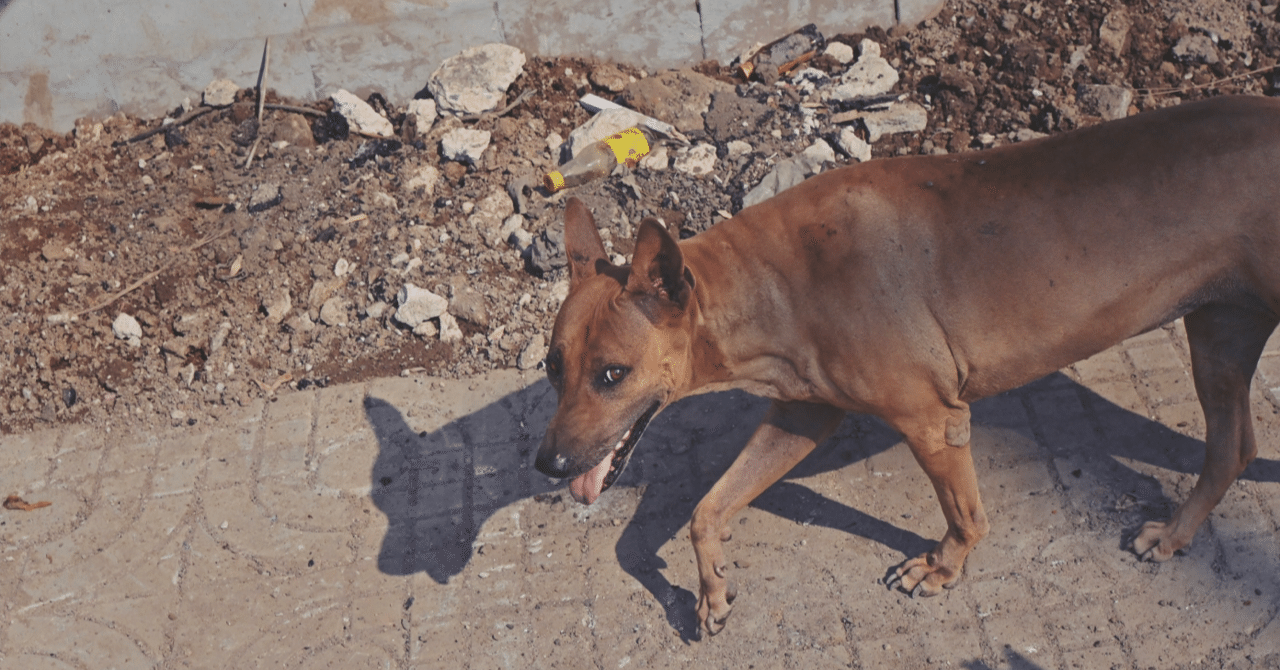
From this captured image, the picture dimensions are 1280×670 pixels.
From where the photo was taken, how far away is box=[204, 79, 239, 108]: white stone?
6.64 metres

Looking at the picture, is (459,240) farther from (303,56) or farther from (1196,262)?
(1196,262)

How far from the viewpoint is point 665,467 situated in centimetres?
480

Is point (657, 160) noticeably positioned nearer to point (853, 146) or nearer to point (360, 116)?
point (853, 146)

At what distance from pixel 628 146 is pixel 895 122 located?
5.66 feet

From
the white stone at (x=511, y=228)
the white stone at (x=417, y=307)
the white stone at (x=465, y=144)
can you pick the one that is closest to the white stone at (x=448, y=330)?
the white stone at (x=417, y=307)

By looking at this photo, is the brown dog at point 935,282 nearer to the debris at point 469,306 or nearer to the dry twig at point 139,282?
the debris at point 469,306

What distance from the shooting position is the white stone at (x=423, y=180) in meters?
6.05

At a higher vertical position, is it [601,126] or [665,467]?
[601,126]

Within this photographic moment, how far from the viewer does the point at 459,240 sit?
576 cm

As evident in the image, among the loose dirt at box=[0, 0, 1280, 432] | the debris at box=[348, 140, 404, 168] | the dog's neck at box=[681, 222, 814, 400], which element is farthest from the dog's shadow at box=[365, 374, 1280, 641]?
the debris at box=[348, 140, 404, 168]

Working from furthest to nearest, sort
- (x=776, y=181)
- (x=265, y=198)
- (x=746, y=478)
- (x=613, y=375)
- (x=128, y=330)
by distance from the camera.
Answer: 1. (x=265, y=198)
2. (x=776, y=181)
3. (x=128, y=330)
4. (x=746, y=478)
5. (x=613, y=375)

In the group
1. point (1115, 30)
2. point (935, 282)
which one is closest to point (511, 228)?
point (935, 282)

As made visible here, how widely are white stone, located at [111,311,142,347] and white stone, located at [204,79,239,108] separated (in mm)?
1866

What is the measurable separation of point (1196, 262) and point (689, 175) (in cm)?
309
